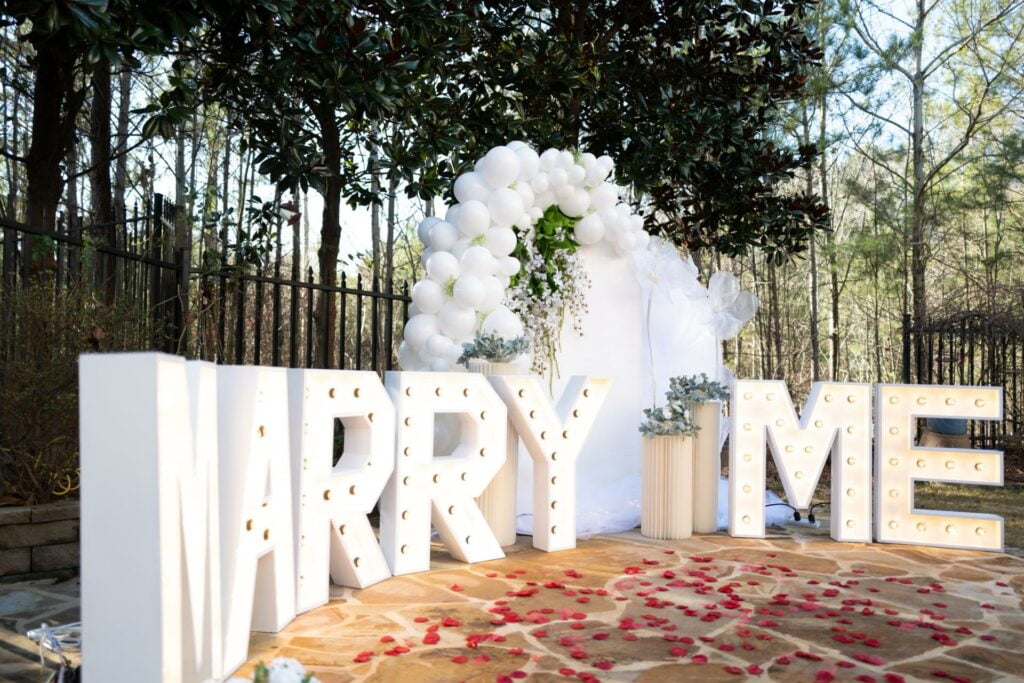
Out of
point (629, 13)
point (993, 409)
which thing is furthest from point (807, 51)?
point (993, 409)

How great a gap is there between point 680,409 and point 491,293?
1.42 metres

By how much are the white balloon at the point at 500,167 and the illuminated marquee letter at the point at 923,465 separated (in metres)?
2.69

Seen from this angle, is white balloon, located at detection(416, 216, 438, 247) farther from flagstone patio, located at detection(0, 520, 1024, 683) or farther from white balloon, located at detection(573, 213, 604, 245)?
flagstone patio, located at detection(0, 520, 1024, 683)

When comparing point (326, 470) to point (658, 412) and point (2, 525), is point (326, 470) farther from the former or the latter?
point (658, 412)

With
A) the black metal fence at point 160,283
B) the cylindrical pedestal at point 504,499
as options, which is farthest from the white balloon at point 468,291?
the black metal fence at point 160,283

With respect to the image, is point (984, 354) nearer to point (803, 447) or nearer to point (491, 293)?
point (803, 447)

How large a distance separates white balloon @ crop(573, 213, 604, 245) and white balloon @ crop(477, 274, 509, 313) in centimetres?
97

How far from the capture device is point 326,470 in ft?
11.6

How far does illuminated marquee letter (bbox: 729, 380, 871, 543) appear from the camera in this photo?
16.7ft

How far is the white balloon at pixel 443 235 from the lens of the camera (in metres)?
5.19

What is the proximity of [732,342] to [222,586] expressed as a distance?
46.8ft

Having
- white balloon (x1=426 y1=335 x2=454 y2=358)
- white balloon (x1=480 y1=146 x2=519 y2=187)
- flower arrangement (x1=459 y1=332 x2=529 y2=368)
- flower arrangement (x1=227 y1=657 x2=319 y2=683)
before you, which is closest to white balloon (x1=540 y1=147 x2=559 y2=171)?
white balloon (x1=480 y1=146 x2=519 y2=187)

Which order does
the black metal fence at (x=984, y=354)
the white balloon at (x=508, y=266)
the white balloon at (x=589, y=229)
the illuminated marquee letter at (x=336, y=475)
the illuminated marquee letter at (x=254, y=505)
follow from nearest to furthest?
1. the illuminated marquee letter at (x=254, y=505)
2. the illuminated marquee letter at (x=336, y=475)
3. the white balloon at (x=508, y=266)
4. the white balloon at (x=589, y=229)
5. the black metal fence at (x=984, y=354)

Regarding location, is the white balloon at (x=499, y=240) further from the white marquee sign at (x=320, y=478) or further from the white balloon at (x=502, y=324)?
the white marquee sign at (x=320, y=478)
